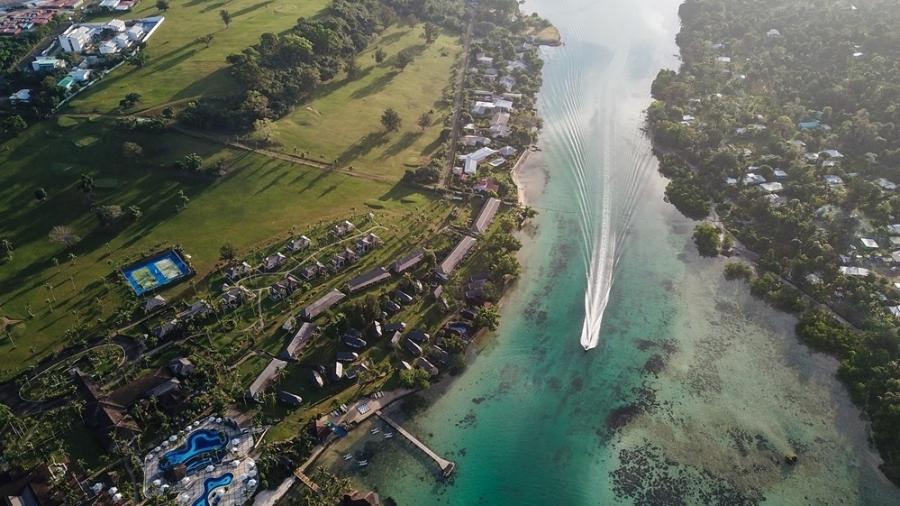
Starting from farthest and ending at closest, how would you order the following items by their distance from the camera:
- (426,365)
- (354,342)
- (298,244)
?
(298,244)
(354,342)
(426,365)

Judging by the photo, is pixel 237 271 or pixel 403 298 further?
pixel 237 271

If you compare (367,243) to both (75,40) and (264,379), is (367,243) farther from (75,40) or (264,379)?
(75,40)

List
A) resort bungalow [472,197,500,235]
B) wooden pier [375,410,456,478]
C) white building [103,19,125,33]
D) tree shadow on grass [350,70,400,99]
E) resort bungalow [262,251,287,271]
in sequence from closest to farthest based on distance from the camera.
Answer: wooden pier [375,410,456,478] < resort bungalow [262,251,287,271] < resort bungalow [472,197,500,235] < tree shadow on grass [350,70,400,99] < white building [103,19,125,33]

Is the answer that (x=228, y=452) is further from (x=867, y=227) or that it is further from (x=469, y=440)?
(x=867, y=227)

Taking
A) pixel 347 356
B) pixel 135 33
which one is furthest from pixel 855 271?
pixel 135 33

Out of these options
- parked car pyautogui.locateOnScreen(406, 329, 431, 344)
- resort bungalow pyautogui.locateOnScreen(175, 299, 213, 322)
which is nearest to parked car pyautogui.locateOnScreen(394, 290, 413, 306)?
parked car pyautogui.locateOnScreen(406, 329, 431, 344)

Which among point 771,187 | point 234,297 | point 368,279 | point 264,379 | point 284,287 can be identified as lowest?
point 264,379

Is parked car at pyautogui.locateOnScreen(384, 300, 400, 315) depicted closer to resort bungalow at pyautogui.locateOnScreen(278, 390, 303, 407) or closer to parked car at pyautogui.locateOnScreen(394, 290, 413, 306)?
parked car at pyautogui.locateOnScreen(394, 290, 413, 306)
